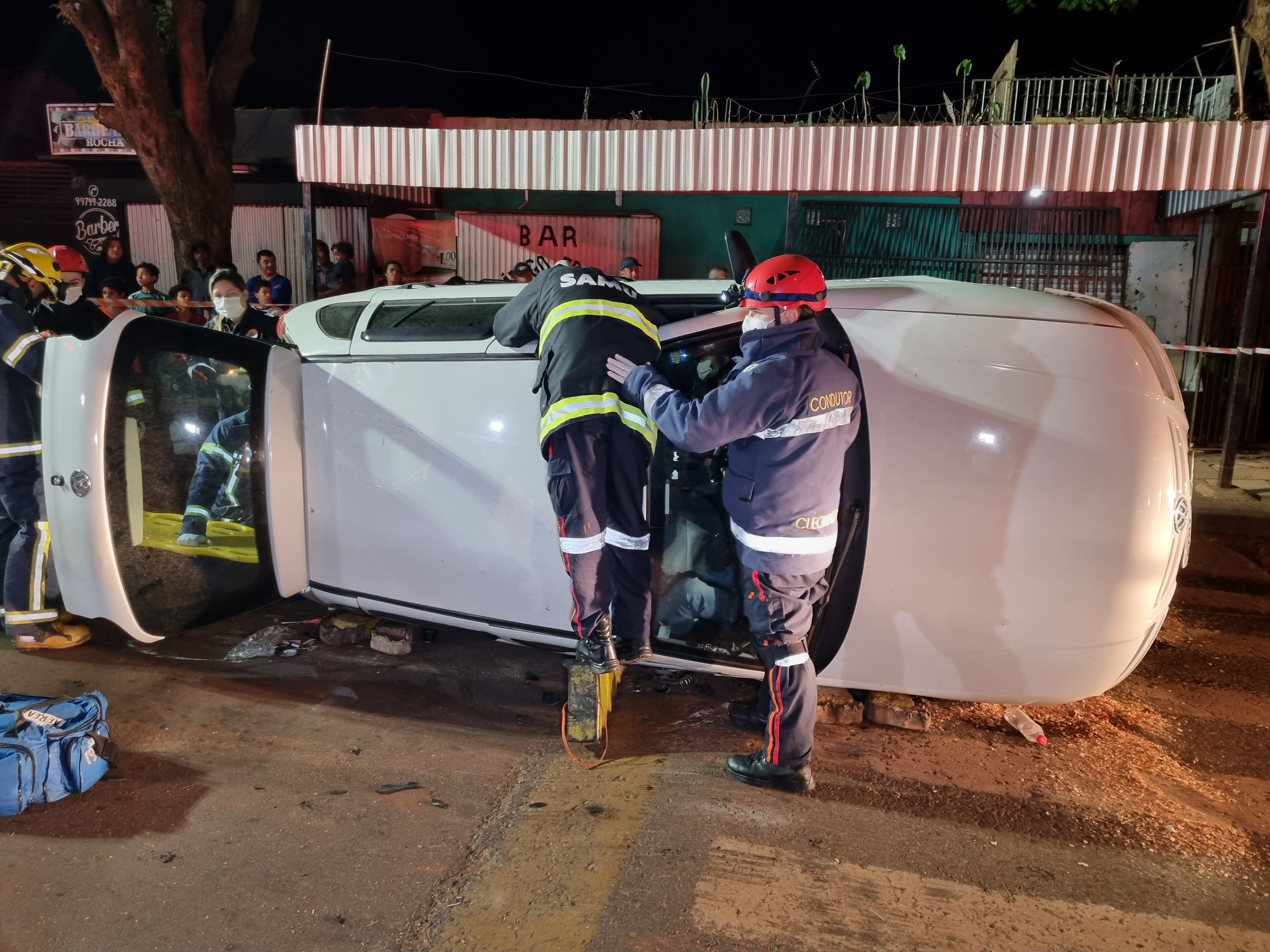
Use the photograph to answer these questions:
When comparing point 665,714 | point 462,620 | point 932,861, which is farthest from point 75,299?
point 932,861

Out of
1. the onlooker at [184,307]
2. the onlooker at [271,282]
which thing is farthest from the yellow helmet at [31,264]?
the onlooker at [184,307]

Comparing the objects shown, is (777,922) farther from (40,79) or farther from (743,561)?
(40,79)

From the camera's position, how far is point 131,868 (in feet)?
8.64

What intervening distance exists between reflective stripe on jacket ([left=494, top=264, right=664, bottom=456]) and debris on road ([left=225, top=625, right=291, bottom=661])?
204cm

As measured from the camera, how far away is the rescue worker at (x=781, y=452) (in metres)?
2.74

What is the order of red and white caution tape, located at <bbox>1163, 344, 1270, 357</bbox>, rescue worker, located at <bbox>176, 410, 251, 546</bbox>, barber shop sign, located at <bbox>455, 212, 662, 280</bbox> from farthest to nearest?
barber shop sign, located at <bbox>455, 212, 662, 280</bbox>
red and white caution tape, located at <bbox>1163, 344, 1270, 357</bbox>
rescue worker, located at <bbox>176, 410, 251, 546</bbox>

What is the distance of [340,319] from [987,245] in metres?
9.83

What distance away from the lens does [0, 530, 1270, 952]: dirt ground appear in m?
2.38

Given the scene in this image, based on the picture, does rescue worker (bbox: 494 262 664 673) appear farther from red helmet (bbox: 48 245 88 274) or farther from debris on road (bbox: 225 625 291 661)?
red helmet (bbox: 48 245 88 274)

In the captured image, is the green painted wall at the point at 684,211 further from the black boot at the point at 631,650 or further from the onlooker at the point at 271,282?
the black boot at the point at 631,650

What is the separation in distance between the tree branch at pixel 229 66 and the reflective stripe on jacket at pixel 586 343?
8.84m

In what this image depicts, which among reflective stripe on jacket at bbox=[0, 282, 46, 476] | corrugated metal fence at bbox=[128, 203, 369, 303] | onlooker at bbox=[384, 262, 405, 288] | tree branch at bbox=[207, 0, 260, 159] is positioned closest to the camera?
reflective stripe on jacket at bbox=[0, 282, 46, 476]

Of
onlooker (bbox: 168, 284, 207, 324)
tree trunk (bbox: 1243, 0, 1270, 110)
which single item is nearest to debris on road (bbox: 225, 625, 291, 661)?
onlooker (bbox: 168, 284, 207, 324)

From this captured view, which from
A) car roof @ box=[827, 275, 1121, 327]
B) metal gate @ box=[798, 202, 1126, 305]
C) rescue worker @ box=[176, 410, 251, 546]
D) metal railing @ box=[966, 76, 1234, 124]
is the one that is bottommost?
rescue worker @ box=[176, 410, 251, 546]
